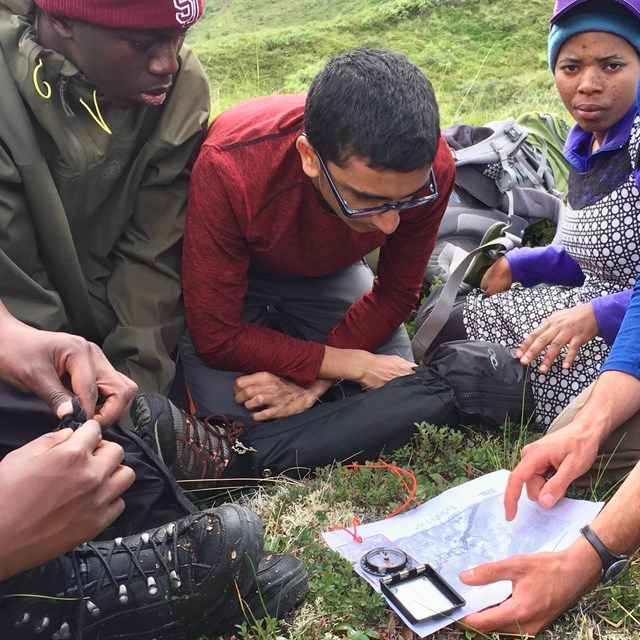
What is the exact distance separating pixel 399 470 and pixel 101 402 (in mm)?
1128

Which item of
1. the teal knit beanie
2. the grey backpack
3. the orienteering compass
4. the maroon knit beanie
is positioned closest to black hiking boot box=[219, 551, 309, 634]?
the orienteering compass

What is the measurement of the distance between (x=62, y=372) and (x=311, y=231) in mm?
1277

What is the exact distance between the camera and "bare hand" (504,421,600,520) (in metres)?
2.28

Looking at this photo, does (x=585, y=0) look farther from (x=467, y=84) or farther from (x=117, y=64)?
(x=467, y=84)

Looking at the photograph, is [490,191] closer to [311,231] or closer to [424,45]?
[311,231]

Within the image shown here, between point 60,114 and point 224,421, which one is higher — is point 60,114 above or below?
above

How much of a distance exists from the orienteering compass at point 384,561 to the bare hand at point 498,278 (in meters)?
1.59

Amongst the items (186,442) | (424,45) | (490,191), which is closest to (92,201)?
(186,442)

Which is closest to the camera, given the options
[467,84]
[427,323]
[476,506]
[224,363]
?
[476,506]

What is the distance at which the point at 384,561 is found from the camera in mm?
2324

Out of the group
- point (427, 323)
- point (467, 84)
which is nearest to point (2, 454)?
point (427, 323)

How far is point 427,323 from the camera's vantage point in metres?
3.58

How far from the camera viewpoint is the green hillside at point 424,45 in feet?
41.8

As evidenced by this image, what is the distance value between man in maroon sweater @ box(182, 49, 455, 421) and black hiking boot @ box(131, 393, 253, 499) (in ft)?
1.00
